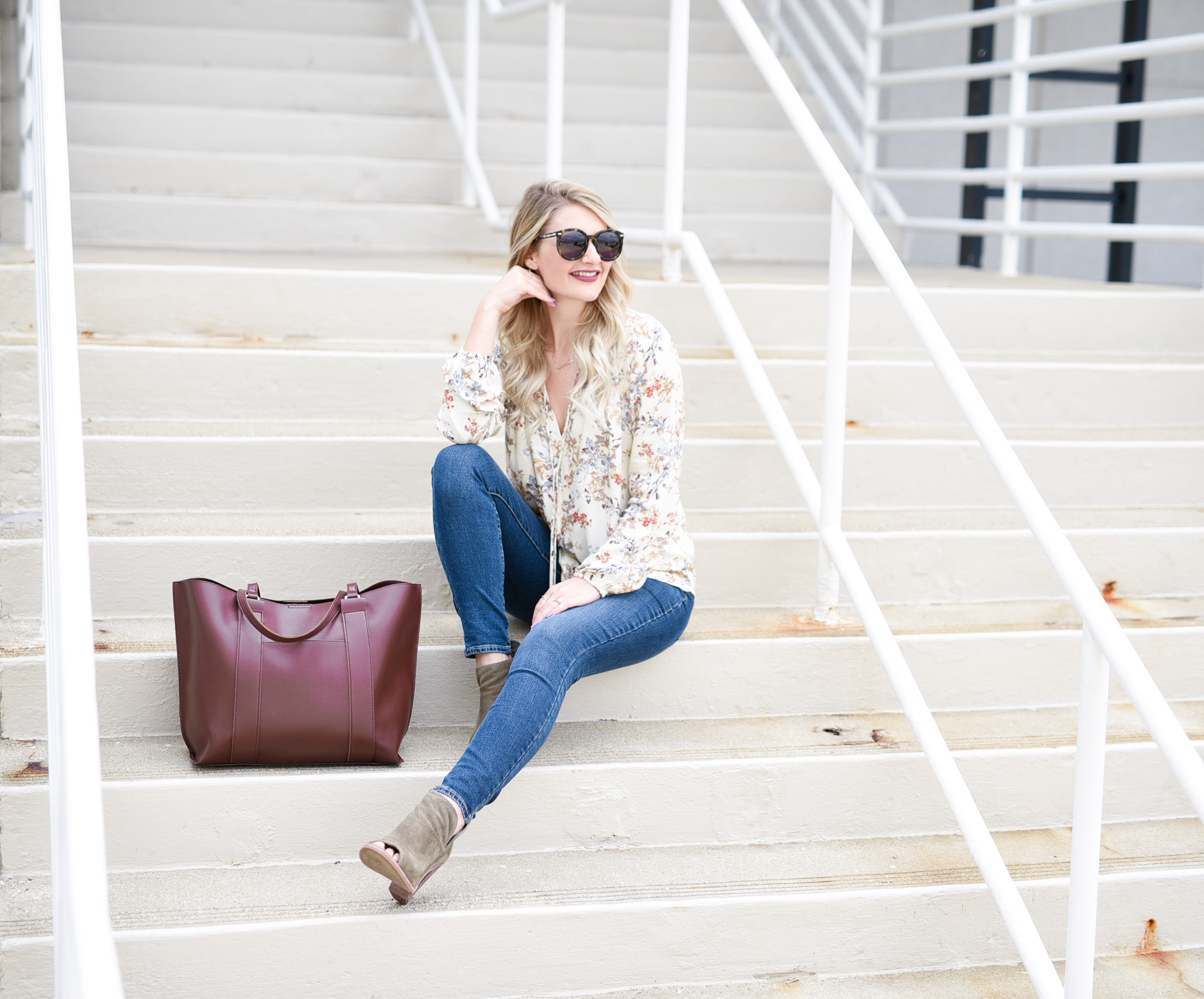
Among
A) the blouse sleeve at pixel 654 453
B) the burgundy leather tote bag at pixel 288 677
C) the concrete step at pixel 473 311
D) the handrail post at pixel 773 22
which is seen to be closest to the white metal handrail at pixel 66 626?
the burgundy leather tote bag at pixel 288 677

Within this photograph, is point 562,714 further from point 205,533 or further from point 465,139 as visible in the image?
point 465,139

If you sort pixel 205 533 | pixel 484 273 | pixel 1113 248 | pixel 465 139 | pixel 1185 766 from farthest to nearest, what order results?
pixel 1113 248 < pixel 465 139 < pixel 484 273 < pixel 205 533 < pixel 1185 766

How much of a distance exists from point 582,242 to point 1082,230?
2049mm

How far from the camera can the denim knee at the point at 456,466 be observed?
6.86 feet

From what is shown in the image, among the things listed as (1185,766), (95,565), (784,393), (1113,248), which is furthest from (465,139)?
(1185,766)

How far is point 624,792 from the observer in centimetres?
200

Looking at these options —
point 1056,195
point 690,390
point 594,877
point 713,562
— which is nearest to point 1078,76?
point 1056,195

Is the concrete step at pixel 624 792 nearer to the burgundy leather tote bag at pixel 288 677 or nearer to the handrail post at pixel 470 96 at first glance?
the burgundy leather tote bag at pixel 288 677

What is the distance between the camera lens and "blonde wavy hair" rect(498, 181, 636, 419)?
7.09ft

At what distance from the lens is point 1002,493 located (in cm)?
279

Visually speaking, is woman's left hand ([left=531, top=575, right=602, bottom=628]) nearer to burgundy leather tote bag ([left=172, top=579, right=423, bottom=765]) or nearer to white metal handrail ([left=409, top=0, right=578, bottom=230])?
burgundy leather tote bag ([left=172, top=579, right=423, bottom=765])

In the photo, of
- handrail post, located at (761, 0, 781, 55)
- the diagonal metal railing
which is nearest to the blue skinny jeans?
the diagonal metal railing

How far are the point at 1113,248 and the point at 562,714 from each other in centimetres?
359

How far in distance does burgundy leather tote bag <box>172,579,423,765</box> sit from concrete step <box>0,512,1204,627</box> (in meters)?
0.32
